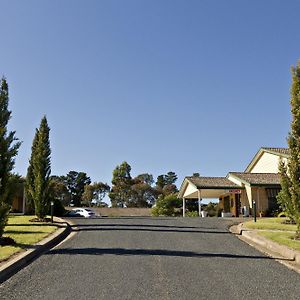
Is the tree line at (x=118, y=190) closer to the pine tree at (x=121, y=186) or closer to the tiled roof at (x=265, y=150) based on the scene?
the pine tree at (x=121, y=186)

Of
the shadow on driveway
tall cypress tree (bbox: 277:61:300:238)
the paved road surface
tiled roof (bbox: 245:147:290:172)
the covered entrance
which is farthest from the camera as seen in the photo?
tiled roof (bbox: 245:147:290:172)

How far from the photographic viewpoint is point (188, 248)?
40.6ft

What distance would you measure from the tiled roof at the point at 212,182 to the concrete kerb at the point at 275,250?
66.3ft

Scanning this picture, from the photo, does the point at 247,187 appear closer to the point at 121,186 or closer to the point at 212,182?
the point at 212,182

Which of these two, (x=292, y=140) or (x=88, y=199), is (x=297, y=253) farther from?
(x=88, y=199)

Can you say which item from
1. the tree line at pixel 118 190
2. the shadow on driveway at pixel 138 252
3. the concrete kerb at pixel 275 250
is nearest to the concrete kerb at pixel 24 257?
the shadow on driveway at pixel 138 252

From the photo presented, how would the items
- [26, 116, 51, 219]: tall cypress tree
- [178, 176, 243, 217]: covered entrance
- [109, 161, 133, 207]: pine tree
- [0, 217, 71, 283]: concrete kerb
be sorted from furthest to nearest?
1. [109, 161, 133, 207]: pine tree
2. [178, 176, 243, 217]: covered entrance
3. [26, 116, 51, 219]: tall cypress tree
4. [0, 217, 71, 283]: concrete kerb

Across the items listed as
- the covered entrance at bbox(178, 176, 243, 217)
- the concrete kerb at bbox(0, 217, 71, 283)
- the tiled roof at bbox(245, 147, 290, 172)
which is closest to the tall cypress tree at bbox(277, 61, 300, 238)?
the concrete kerb at bbox(0, 217, 71, 283)

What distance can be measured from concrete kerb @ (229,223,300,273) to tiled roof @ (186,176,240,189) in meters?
20.2

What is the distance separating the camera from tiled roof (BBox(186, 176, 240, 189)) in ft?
120

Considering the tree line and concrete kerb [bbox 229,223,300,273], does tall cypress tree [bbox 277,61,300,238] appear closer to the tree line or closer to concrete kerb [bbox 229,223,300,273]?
concrete kerb [bbox 229,223,300,273]

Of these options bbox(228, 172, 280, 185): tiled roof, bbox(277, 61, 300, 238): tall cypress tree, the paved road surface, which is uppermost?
bbox(228, 172, 280, 185): tiled roof

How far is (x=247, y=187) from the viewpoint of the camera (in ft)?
117

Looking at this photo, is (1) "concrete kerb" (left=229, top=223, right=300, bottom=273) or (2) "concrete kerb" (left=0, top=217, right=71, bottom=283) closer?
(2) "concrete kerb" (left=0, top=217, right=71, bottom=283)
